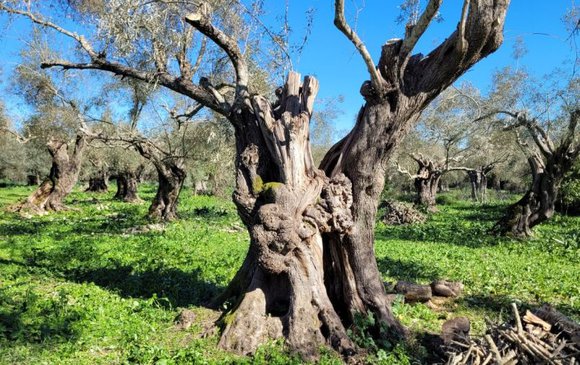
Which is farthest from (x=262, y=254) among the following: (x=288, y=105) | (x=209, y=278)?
(x=209, y=278)

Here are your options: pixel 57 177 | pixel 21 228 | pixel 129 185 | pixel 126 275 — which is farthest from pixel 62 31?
pixel 129 185

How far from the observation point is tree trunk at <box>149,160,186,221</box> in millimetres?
19219

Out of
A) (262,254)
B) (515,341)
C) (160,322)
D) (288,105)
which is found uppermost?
(288,105)

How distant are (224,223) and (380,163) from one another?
46.8 feet

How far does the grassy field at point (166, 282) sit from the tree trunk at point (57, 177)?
5156 millimetres

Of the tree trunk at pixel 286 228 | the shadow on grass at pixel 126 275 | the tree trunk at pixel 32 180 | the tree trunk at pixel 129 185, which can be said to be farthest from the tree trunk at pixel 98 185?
the tree trunk at pixel 286 228

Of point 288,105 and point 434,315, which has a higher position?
point 288,105

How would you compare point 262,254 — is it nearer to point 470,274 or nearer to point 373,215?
point 373,215

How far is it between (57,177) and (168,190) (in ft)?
24.3

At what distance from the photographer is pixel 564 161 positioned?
53.3ft

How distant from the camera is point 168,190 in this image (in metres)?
19.4

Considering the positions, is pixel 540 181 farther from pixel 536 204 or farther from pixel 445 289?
pixel 445 289

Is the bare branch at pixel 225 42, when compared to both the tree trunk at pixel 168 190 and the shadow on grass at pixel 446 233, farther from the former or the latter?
the tree trunk at pixel 168 190

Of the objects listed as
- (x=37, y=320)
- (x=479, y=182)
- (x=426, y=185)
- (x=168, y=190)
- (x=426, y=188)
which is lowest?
(x=37, y=320)
